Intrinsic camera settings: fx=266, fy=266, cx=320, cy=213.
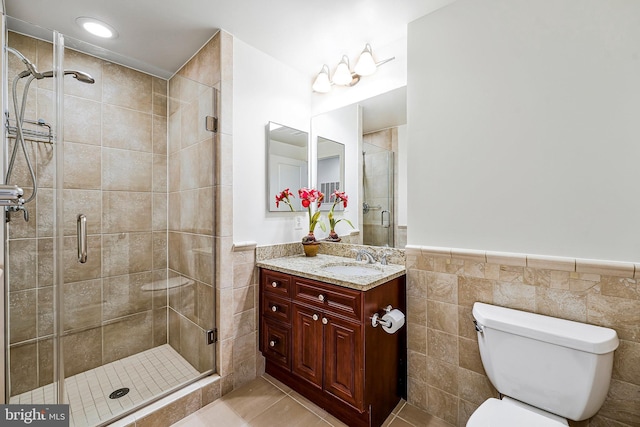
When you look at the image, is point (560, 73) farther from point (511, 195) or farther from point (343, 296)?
point (343, 296)

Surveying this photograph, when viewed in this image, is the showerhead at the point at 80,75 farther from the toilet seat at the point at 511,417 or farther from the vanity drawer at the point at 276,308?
the toilet seat at the point at 511,417

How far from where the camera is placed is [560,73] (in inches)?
48.3

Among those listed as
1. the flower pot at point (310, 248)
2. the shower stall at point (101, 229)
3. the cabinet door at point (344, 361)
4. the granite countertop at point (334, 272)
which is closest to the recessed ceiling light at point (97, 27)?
the shower stall at point (101, 229)

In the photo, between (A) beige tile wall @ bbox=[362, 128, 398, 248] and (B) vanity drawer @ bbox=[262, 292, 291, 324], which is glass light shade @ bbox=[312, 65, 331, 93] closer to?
(A) beige tile wall @ bbox=[362, 128, 398, 248]

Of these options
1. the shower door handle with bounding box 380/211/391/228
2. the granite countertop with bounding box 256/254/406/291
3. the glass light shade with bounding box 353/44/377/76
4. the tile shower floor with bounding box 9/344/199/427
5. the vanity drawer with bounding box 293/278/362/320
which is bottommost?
the tile shower floor with bounding box 9/344/199/427

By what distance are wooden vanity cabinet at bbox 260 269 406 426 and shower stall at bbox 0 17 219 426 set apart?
50 cm

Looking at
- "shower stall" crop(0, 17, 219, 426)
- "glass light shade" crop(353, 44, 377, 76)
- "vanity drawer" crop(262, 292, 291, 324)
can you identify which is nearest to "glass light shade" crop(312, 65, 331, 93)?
"glass light shade" crop(353, 44, 377, 76)

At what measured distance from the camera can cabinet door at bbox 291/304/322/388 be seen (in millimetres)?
1562

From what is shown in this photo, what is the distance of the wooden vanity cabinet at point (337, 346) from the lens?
138 cm

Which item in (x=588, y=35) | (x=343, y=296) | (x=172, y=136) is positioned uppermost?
(x=588, y=35)

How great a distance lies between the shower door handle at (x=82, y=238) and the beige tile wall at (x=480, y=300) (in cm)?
197

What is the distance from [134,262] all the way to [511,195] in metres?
2.42

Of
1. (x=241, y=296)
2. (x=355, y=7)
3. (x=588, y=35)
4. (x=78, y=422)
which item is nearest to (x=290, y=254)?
(x=241, y=296)

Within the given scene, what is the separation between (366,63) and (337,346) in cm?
184
